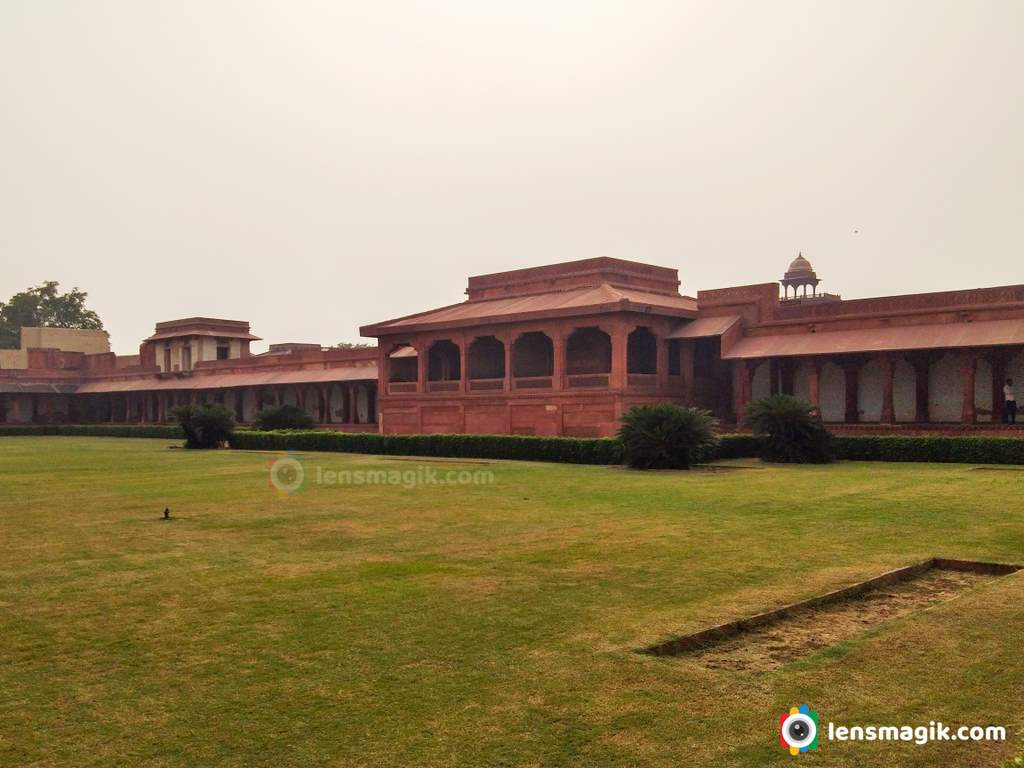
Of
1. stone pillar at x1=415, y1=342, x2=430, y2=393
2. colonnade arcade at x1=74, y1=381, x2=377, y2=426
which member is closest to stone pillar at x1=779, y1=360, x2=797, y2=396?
stone pillar at x1=415, y1=342, x2=430, y2=393

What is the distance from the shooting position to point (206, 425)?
36.0 meters

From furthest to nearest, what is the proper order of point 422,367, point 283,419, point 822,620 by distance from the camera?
point 422,367
point 283,419
point 822,620

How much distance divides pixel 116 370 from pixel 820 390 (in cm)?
5209

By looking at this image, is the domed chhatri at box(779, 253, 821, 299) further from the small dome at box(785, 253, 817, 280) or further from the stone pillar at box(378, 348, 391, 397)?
the stone pillar at box(378, 348, 391, 397)

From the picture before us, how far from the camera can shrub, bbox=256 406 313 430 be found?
37.8 metres

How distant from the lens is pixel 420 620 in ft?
22.1

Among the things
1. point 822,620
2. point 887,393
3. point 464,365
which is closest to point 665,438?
point 887,393

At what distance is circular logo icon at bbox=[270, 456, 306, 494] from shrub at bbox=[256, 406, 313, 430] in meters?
10.6

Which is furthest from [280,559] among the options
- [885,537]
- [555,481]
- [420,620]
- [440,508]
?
[555,481]

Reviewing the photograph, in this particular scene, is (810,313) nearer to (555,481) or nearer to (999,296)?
(999,296)

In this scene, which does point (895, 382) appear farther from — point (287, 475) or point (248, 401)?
point (248, 401)

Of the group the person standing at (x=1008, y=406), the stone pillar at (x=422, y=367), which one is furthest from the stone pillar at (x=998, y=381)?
the stone pillar at (x=422, y=367)

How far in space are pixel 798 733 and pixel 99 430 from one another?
5842cm

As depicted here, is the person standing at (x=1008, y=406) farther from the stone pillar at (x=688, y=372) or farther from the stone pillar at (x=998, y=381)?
the stone pillar at (x=688, y=372)
